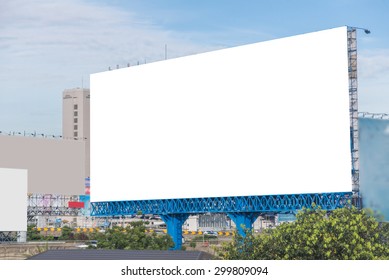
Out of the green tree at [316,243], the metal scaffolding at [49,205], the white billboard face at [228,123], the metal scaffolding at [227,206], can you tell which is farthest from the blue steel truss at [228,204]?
the metal scaffolding at [49,205]

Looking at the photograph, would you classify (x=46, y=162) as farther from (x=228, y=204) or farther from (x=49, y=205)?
(x=228, y=204)

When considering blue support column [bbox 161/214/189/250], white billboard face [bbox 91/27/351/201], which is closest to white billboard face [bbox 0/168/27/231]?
white billboard face [bbox 91/27/351/201]

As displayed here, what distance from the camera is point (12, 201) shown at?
11006 centimetres

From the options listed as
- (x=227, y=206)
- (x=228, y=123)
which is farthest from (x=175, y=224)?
(x=228, y=123)

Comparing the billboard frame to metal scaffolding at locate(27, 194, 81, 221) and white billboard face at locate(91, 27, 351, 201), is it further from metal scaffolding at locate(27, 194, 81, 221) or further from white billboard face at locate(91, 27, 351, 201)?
metal scaffolding at locate(27, 194, 81, 221)

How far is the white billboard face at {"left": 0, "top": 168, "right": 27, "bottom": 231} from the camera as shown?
109875mm

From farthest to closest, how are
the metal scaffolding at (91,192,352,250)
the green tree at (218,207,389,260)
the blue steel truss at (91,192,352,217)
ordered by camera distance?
the metal scaffolding at (91,192,352,250) < the blue steel truss at (91,192,352,217) < the green tree at (218,207,389,260)

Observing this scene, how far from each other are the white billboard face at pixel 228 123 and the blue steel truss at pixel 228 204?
3.93 feet

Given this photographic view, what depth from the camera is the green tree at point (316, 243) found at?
141ft

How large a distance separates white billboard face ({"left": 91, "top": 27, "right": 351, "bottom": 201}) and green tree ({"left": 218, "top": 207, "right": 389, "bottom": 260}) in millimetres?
38529

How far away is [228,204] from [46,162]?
79.3 meters
